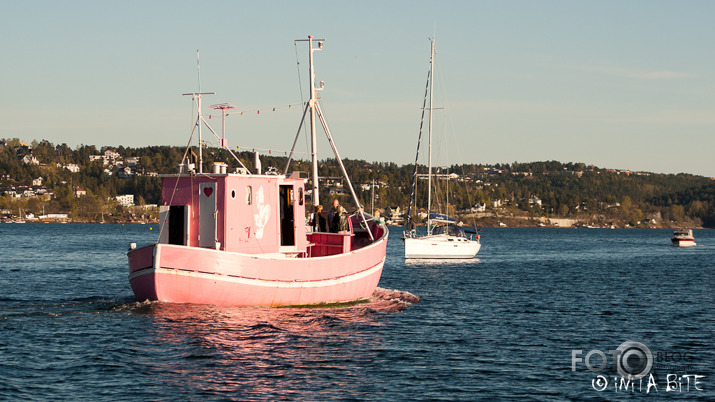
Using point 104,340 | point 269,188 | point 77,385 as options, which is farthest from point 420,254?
point 77,385

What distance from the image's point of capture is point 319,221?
103 ft

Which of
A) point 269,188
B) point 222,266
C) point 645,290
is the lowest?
point 645,290

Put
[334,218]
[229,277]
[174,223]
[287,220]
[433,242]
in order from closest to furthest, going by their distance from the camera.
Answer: [229,277]
[174,223]
[287,220]
[334,218]
[433,242]

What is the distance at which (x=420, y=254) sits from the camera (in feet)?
219

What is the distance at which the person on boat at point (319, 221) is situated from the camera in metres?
31.0

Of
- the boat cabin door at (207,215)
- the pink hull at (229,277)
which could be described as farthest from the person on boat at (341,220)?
the boat cabin door at (207,215)

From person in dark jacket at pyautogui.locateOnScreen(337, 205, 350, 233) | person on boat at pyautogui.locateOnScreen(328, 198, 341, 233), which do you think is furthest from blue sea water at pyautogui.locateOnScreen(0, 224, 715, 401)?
person on boat at pyautogui.locateOnScreen(328, 198, 341, 233)

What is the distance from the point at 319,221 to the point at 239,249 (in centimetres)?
562

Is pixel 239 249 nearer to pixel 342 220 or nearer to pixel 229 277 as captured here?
pixel 229 277

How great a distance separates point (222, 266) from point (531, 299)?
1807cm

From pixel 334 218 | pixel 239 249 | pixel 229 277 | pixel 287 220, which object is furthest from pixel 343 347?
pixel 334 218

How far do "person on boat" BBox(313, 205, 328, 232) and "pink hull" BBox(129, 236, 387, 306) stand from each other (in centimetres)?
266

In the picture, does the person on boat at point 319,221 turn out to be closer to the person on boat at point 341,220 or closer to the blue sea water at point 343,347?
the person on boat at point 341,220

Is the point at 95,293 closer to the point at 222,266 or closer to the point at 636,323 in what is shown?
the point at 222,266
